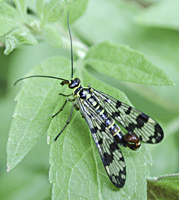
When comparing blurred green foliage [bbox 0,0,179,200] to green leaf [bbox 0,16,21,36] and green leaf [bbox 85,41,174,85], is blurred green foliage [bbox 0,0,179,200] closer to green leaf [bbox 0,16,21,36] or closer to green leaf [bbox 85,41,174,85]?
green leaf [bbox 85,41,174,85]

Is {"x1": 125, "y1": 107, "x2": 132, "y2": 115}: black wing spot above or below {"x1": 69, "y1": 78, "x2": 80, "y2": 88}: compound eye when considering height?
above

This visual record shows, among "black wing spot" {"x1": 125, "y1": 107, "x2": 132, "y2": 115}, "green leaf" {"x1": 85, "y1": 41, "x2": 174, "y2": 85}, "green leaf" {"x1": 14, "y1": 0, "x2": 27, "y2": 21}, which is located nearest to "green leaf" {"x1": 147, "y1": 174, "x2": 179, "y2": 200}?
"black wing spot" {"x1": 125, "y1": 107, "x2": 132, "y2": 115}

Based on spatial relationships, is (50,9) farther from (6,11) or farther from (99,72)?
(99,72)

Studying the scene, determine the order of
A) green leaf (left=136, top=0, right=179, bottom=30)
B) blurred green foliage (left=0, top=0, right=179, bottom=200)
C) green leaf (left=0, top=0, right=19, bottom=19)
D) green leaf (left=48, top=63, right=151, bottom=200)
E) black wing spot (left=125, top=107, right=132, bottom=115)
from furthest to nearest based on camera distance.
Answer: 1. green leaf (left=136, top=0, right=179, bottom=30)
2. blurred green foliage (left=0, top=0, right=179, bottom=200)
3. black wing spot (left=125, top=107, right=132, bottom=115)
4. green leaf (left=0, top=0, right=19, bottom=19)
5. green leaf (left=48, top=63, right=151, bottom=200)

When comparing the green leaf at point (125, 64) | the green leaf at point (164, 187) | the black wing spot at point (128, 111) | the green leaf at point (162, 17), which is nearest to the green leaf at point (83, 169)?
the green leaf at point (164, 187)

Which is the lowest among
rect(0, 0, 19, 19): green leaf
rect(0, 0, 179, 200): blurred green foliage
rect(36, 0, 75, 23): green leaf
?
rect(0, 0, 179, 200): blurred green foliage

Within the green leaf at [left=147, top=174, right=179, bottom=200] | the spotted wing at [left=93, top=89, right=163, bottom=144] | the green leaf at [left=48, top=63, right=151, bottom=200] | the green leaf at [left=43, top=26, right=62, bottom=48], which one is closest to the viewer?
the green leaf at [left=48, top=63, right=151, bottom=200]

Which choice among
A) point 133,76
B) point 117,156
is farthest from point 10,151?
point 133,76
